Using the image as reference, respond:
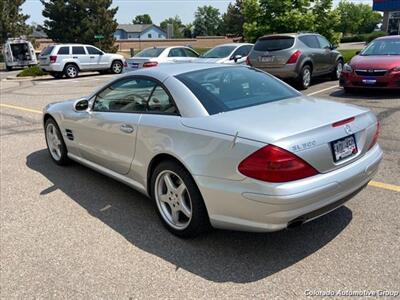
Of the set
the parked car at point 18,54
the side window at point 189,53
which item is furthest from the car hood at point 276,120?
the parked car at point 18,54

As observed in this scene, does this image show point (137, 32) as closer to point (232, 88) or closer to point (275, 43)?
point (275, 43)

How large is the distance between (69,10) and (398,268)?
43272mm

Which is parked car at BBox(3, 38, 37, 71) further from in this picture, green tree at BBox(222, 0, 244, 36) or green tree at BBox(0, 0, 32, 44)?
green tree at BBox(222, 0, 244, 36)

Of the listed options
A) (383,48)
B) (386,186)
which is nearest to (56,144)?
(386,186)

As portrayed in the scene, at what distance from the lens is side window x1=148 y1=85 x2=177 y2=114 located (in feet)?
12.4

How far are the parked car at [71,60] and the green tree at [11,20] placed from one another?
61.9 ft

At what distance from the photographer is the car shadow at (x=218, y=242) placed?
3.19m

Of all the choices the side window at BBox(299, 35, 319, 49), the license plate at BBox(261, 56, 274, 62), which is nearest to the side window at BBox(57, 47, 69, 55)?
the license plate at BBox(261, 56, 274, 62)

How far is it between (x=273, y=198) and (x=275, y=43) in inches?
394

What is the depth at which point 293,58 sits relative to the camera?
11.8m

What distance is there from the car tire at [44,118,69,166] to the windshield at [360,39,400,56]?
8345 millimetres

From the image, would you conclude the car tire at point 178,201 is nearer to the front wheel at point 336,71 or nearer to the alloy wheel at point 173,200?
the alloy wheel at point 173,200

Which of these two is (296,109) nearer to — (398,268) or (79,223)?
(398,268)

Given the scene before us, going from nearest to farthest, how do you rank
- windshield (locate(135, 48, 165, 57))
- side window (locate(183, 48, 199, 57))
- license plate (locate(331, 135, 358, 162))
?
license plate (locate(331, 135, 358, 162))
windshield (locate(135, 48, 165, 57))
side window (locate(183, 48, 199, 57))
